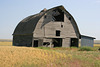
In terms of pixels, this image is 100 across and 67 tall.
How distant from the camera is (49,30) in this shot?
27125mm

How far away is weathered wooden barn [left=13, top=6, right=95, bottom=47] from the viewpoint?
25.7 meters

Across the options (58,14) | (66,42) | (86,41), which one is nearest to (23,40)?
(66,42)

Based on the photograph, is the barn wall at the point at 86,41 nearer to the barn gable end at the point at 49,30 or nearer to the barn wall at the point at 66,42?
the barn gable end at the point at 49,30

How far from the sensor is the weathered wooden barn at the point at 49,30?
84.3 ft

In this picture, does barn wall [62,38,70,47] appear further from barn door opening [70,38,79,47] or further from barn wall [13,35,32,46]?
barn wall [13,35,32,46]

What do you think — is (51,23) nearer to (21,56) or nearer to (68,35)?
(68,35)

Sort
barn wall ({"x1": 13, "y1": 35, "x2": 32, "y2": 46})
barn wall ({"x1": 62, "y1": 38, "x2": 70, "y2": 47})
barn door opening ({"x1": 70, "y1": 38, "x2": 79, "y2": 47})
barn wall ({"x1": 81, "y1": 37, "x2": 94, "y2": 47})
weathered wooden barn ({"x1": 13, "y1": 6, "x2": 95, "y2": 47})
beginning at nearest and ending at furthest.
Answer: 1. weathered wooden barn ({"x1": 13, "y1": 6, "x2": 95, "y2": 47})
2. barn wall ({"x1": 13, "y1": 35, "x2": 32, "y2": 46})
3. barn wall ({"x1": 62, "y1": 38, "x2": 70, "y2": 47})
4. barn door opening ({"x1": 70, "y1": 38, "x2": 79, "y2": 47})
5. barn wall ({"x1": 81, "y1": 37, "x2": 94, "y2": 47})

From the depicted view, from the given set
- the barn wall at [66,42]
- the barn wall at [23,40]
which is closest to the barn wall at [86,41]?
the barn wall at [66,42]

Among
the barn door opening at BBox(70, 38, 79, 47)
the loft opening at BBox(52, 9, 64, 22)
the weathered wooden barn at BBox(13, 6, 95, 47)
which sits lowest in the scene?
the barn door opening at BBox(70, 38, 79, 47)

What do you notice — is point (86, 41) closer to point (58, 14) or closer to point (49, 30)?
point (58, 14)

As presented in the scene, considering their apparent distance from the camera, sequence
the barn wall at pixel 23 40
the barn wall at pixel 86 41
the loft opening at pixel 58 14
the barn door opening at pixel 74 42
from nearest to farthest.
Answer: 1. the barn wall at pixel 23 40
2. the loft opening at pixel 58 14
3. the barn door opening at pixel 74 42
4. the barn wall at pixel 86 41

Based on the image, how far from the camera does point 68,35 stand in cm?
2933

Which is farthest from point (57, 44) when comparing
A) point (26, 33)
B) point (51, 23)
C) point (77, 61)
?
point (77, 61)

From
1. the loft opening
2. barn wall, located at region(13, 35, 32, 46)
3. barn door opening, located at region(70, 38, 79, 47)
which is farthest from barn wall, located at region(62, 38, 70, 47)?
barn wall, located at region(13, 35, 32, 46)
